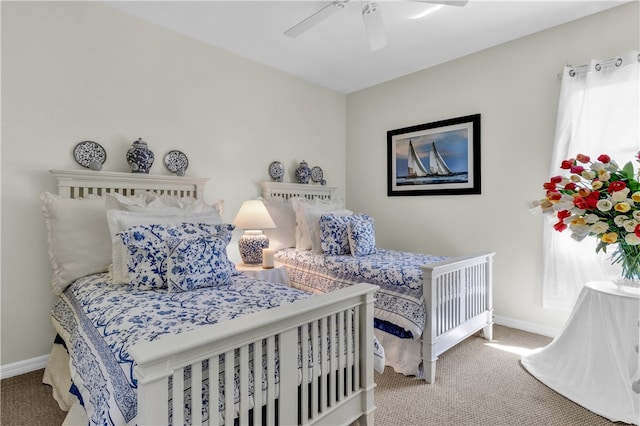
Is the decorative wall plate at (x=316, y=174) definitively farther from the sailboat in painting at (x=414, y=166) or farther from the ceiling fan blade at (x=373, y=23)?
the ceiling fan blade at (x=373, y=23)

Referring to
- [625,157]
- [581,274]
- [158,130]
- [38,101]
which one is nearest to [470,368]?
[581,274]

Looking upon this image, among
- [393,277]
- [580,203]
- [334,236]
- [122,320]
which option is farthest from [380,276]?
[122,320]

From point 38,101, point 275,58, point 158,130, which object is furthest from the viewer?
point 275,58

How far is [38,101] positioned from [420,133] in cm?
339

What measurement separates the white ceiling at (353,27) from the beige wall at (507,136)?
0.16 meters

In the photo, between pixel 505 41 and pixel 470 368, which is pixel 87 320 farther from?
pixel 505 41

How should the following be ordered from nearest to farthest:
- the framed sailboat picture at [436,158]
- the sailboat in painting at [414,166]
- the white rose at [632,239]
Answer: the white rose at [632,239]
the framed sailboat picture at [436,158]
the sailboat in painting at [414,166]

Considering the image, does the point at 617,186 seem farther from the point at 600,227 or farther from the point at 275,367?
the point at 275,367

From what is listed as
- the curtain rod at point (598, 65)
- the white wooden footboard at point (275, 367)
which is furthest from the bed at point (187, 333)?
the curtain rod at point (598, 65)

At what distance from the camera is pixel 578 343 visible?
2027 millimetres

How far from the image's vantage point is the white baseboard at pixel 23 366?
213 centimetres

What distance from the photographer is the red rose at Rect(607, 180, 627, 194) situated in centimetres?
176

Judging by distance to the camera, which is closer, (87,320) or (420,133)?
(87,320)

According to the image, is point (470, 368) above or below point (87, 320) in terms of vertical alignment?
below
